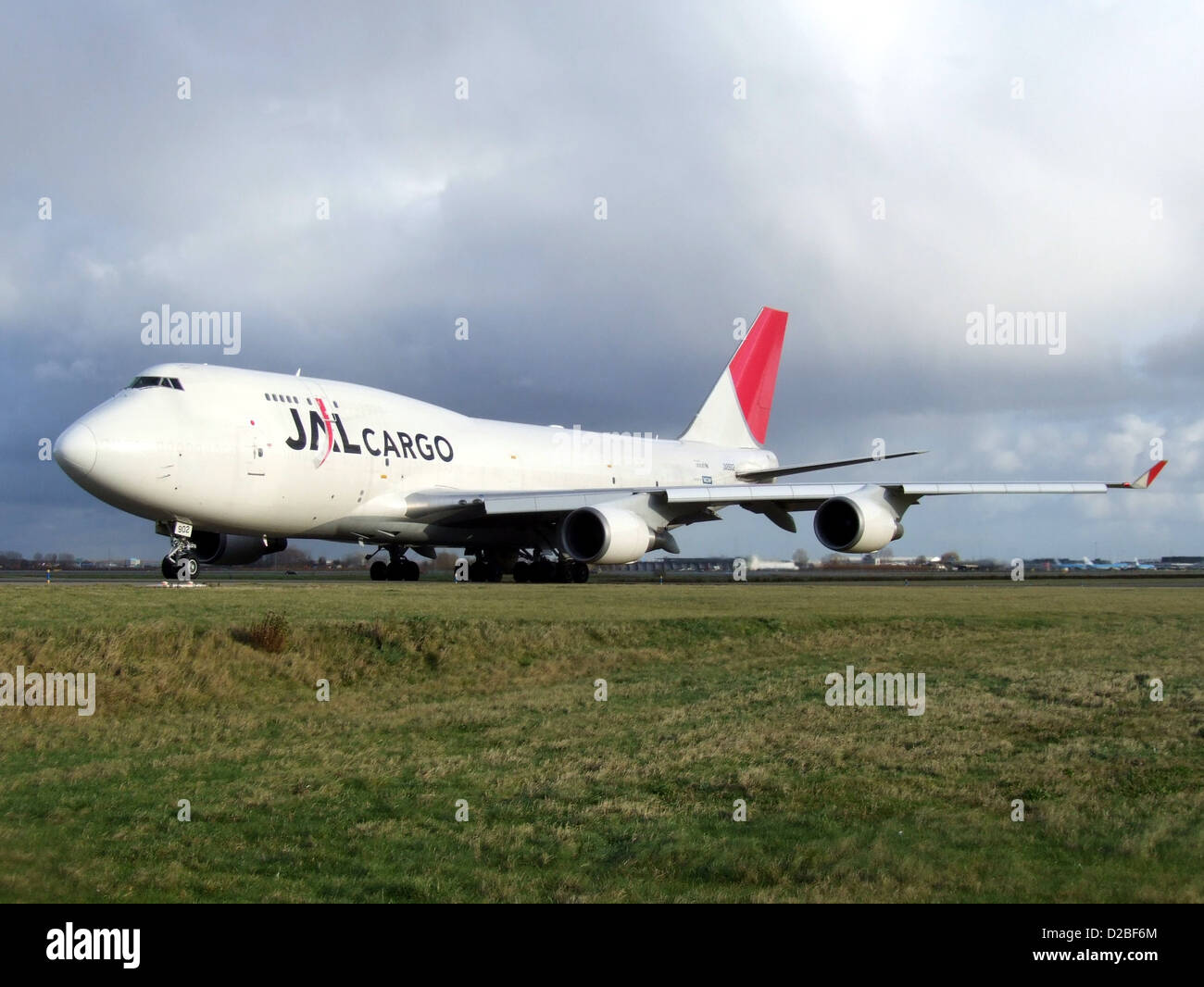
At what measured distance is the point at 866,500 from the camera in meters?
29.9

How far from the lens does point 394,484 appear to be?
29328mm

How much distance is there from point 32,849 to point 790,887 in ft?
17.0

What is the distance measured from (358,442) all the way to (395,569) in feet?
20.5

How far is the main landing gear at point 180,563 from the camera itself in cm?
2445

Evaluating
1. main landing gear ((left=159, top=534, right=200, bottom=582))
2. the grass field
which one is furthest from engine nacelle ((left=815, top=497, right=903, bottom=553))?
main landing gear ((left=159, top=534, right=200, bottom=582))

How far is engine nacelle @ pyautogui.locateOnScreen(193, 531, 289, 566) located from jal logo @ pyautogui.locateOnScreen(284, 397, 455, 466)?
4.09 m

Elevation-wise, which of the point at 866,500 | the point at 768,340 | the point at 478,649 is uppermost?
the point at 768,340

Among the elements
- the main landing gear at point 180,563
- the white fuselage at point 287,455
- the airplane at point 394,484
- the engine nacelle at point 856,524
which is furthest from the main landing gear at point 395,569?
the engine nacelle at point 856,524

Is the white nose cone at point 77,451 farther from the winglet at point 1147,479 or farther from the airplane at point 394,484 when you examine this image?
the winglet at point 1147,479

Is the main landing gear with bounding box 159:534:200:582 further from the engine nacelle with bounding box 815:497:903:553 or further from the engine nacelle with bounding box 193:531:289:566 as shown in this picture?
the engine nacelle with bounding box 815:497:903:553

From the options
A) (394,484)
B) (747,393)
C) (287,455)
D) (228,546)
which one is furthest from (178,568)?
(747,393)

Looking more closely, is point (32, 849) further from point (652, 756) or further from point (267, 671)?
point (267, 671)

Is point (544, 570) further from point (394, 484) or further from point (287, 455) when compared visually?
point (287, 455)
